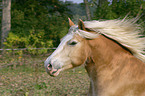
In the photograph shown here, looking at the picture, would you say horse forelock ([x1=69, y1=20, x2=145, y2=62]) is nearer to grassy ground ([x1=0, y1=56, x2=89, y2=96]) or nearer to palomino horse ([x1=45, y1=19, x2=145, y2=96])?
palomino horse ([x1=45, y1=19, x2=145, y2=96])

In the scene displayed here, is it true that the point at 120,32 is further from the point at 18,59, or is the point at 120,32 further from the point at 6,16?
the point at 6,16

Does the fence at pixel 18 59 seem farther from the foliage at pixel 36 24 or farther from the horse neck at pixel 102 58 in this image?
the horse neck at pixel 102 58

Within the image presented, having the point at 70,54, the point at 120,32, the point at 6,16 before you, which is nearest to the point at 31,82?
the point at 70,54

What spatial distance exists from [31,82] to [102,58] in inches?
189

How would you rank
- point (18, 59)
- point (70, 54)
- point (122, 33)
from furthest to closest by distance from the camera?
point (18, 59) → point (122, 33) → point (70, 54)

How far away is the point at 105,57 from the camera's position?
2.11 metres

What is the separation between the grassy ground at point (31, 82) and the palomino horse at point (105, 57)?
9.90ft

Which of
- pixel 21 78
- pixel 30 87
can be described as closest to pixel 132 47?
pixel 30 87

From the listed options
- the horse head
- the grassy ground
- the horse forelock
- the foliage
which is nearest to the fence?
the grassy ground

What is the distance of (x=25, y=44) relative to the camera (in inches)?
340

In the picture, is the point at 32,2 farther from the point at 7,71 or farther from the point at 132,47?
the point at 132,47

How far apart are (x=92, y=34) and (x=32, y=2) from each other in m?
10.8

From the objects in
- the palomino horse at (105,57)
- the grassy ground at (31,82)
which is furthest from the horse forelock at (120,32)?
the grassy ground at (31,82)

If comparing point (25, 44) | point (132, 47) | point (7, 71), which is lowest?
point (7, 71)
